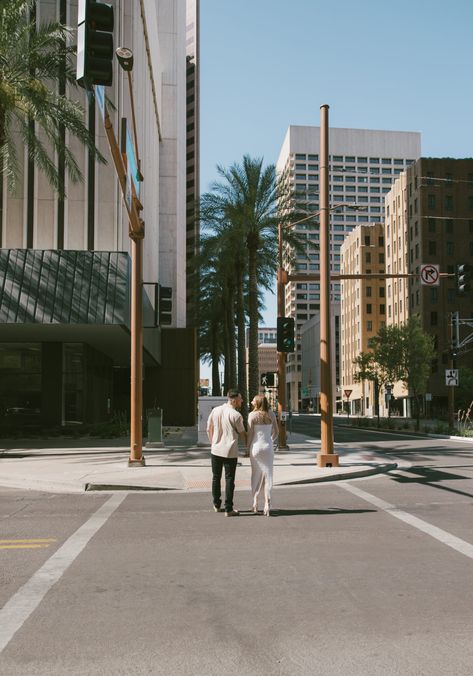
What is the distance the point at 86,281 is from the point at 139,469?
1010 centimetres

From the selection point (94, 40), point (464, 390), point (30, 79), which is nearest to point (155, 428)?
point (30, 79)

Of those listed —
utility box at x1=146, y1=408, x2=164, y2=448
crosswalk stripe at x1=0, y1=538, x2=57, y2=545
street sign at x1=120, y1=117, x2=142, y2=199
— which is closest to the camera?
crosswalk stripe at x1=0, y1=538, x2=57, y2=545

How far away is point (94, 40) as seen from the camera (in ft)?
28.6

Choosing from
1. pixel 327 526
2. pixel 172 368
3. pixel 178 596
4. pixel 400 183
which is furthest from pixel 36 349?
pixel 400 183

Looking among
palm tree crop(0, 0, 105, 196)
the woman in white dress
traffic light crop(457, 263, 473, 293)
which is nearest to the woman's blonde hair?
the woman in white dress

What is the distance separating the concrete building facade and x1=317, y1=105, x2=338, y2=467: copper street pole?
7.65 metres

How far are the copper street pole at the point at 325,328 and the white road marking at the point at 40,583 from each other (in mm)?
8078

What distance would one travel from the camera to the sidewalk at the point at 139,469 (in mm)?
14172

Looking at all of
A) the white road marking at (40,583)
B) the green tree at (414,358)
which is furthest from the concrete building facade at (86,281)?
the green tree at (414,358)

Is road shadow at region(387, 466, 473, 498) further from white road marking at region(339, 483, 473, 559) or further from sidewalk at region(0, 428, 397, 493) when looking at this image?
white road marking at region(339, 483, 473, 559)

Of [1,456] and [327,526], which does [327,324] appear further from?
[1,456]

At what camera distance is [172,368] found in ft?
156

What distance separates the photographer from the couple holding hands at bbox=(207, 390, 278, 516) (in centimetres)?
1023

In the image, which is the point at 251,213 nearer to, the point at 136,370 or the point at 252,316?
the point at 252,316
